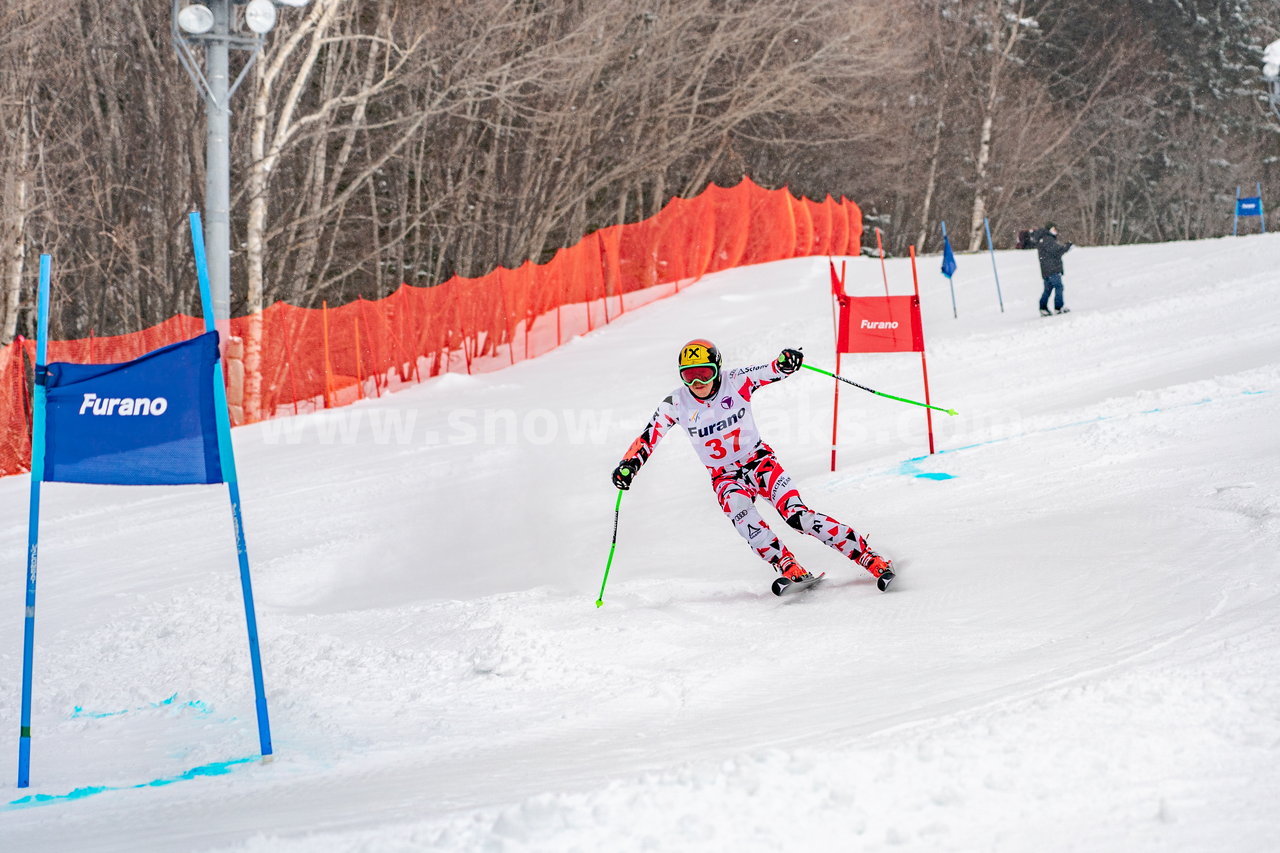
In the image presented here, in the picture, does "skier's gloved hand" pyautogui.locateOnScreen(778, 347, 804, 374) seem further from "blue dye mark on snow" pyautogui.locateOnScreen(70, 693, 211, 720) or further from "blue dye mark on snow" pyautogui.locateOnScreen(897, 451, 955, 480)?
"blue dye mark on snow" pyautogui.locateOnScreen(70, 693, 211, 720)

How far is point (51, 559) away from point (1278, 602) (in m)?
9.67

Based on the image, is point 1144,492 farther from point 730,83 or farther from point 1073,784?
point 730,83

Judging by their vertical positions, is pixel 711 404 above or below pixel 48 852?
above

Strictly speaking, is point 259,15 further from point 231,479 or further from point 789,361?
point 231,479

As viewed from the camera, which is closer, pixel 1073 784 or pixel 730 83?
pixel 1073 784

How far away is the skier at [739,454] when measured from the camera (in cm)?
834

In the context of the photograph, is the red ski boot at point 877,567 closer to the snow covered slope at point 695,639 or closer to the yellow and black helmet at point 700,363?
the snow covered slope at point 695,639

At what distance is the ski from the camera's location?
8.30 metres

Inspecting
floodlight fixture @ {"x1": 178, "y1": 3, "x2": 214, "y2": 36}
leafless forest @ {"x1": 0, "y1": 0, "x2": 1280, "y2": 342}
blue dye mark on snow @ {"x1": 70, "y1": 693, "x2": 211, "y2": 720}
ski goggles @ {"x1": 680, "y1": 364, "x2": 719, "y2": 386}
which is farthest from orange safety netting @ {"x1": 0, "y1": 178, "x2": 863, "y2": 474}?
blue dye mark on snow @ {"x1": 70, "y1": 693, "x2": 211, "y2": 720}

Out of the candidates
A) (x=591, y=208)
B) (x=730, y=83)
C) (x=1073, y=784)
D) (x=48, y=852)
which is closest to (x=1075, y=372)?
(x=1073, y=784)

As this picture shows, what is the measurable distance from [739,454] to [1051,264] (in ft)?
38.8

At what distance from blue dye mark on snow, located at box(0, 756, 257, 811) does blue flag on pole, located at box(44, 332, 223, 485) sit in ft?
4.17

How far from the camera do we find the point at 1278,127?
47.4 m

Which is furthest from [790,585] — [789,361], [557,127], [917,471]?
[557,127]
